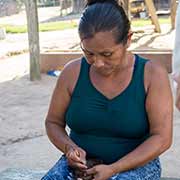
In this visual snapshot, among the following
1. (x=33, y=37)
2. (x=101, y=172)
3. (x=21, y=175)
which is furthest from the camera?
(x=33, y=37)

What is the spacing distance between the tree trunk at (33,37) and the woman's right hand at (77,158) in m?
5.87

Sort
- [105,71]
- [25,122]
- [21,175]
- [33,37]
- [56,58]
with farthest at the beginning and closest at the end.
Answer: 1. [56,58]
2. [33,37]
3. [25,122]
4. [21,175]
5. [105,71]

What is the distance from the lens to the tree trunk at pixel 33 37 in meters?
7.59

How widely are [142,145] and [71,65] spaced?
0.42m

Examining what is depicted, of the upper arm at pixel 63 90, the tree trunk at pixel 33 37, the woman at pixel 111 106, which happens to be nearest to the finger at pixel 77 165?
the woman at pixel 111 106

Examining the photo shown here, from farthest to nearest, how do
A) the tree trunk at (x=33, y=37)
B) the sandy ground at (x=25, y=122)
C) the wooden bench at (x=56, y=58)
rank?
the wooden bench at (x=56, y=58), the tree trunk at (x=33, y=37), the sandy ground at (x=25, y=122)

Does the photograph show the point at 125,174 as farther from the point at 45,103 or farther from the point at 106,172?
the point at 45,103

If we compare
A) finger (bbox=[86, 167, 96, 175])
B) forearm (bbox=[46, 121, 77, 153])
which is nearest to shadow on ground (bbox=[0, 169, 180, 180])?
forearm (bbox=[46, 121, 77, 153])

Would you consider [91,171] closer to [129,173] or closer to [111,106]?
[129,173]

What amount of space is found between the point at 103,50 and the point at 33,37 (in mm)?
6123

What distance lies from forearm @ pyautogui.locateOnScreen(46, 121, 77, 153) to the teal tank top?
0.04 meters

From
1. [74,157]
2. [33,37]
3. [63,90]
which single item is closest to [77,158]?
[74,157]

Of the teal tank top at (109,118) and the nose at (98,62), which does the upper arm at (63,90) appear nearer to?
the teal tank top at (109,118)

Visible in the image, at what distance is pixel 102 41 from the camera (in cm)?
176
